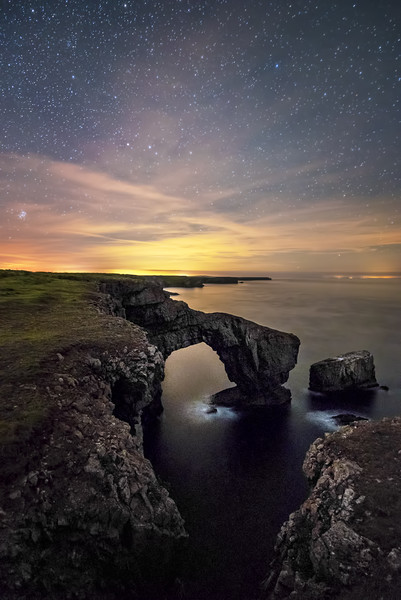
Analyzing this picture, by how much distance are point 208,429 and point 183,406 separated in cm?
755

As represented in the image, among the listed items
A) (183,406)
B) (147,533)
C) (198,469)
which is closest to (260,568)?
(198,469)

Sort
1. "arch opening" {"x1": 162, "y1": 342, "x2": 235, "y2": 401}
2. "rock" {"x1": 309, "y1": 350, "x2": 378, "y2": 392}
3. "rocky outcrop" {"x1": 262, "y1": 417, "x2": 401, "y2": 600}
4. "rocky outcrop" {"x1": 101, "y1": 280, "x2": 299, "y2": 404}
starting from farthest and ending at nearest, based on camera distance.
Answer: "arch opening" {"x1": 162, "y1": 342, "x2": 235, "y2": 401} → "rock" {"x1": 309, "y1": 350, "x2": 378, "y2": 392} → "rocky outcrop" {"x1": 101, "y1": 280, "x2": 299, "y2": 404} → "rocky outcrop" {"x1": 262, "y1": 417, "x2": 401, "y2": 600}

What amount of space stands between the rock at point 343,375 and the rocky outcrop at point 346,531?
1354 inches

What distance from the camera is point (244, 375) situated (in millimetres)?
46031

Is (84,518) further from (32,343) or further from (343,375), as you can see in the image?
(343,375)

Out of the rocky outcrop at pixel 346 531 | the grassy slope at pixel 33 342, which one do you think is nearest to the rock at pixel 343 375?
the rocky outcrop at pixel 346 531

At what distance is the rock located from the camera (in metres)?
48.0

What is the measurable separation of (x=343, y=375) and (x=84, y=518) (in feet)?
154

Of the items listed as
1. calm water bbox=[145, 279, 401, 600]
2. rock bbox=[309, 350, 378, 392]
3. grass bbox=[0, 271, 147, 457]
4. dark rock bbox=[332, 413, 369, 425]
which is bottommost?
calm water bbox=[145, 279, 401, 600]

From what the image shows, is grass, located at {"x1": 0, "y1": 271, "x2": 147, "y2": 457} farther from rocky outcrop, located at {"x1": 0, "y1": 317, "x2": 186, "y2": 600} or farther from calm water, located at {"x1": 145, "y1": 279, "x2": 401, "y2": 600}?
calm water, located at {"x1": 145, "y1": 279, "x2": 401, "y2": 600}

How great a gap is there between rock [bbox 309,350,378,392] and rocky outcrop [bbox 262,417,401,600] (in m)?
34.4

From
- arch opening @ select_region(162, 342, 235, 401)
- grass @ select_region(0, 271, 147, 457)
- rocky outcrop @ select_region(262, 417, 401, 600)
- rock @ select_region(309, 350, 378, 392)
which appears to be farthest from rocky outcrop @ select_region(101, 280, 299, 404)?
rocky outcrop @ select_region(262, 417, 401, 600)

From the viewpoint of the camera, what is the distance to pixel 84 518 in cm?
1020

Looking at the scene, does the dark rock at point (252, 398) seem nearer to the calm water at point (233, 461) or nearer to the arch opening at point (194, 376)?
the calm water at point (233, 461)
